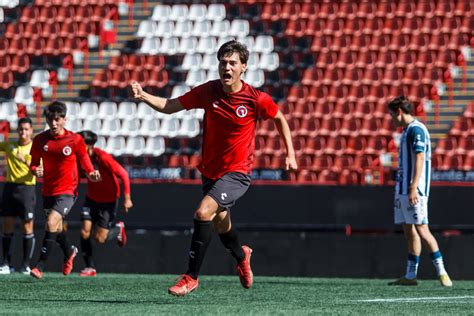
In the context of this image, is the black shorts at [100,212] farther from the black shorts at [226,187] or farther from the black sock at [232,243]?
the black shorts at [226,187]

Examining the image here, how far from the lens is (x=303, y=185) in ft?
54.5

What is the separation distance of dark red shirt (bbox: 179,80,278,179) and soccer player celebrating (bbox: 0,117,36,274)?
5998 millimetres

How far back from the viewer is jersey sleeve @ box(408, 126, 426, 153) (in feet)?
38.6

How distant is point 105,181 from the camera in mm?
14789

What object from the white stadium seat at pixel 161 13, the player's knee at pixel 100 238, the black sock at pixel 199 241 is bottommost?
the player's knee at pixel 100 238

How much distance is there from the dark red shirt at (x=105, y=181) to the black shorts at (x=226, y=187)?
5.57 metres

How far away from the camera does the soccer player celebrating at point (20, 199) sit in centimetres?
1450

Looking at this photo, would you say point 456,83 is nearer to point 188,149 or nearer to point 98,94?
point 188,149

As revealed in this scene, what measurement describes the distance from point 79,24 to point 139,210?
7144 mm

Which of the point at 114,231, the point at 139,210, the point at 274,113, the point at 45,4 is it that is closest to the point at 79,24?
the point at 45,4

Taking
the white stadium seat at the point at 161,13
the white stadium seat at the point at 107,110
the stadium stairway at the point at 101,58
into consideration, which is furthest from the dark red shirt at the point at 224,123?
the white stadium seat at the point at 161,13

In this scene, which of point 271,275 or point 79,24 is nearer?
point 271,275

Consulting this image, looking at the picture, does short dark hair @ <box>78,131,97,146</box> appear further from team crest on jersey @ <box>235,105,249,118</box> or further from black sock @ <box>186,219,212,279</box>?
black sock @ <box>186,219,212,279</box>

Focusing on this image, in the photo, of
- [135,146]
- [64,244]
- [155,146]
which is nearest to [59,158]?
[64,244]
